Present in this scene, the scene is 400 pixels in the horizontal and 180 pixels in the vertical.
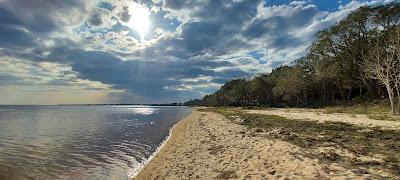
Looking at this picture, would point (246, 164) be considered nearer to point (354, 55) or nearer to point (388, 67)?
point (388, 67)

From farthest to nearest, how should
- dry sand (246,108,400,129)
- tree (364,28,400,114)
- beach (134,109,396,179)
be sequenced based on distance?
tree (364,28,400,114)
dry sand (246,108,400,129)
beach (134,109,396,179)

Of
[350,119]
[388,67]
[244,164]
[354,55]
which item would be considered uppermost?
[354,55]

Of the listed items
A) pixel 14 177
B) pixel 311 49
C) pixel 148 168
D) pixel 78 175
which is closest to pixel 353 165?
pixel 148 168

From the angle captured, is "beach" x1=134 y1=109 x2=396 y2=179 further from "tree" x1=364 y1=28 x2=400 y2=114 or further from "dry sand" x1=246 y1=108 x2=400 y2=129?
"tree" x1=364 y1=28 x2=400 y2=114

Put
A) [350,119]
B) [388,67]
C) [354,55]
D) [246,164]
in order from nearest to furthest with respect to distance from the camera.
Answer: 1. [246,164]
2. [350,119]
3. [388,67]
4. [354,55]

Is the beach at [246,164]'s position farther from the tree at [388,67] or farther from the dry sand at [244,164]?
the tree at [388,67]

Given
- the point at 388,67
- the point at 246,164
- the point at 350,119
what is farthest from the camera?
the point at 388,67

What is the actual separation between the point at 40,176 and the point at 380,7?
70065 millimetres

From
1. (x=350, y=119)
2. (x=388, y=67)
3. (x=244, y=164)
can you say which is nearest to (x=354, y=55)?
(x=388, y=67)

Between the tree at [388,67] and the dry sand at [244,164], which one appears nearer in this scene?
the dry sand at [244,164]

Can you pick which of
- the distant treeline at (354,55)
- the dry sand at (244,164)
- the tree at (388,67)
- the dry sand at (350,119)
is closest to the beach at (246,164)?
the dry sand at (244,164)

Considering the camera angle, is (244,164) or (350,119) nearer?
(244,164)

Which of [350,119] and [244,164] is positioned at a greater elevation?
[350,119]

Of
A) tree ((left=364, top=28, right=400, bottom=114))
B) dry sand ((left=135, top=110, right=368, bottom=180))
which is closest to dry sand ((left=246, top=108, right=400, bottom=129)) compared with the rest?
tree ((left=364, top=28, right=400, bottom=114))
